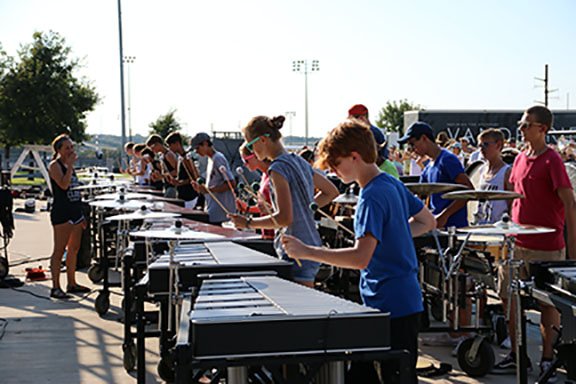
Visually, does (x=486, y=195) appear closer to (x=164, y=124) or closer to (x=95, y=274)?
(x=95, y=274)

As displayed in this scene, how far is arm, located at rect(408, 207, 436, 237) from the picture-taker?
9.79 ft

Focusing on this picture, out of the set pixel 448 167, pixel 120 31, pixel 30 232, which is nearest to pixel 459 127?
pixel 120 31

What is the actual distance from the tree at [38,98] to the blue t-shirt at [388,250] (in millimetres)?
34244

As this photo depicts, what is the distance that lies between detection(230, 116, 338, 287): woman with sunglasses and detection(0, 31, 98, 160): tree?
108ft

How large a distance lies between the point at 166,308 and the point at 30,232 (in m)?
11.6

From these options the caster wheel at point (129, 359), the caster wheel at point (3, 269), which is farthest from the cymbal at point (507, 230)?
the caster wheel at point (3, 269)

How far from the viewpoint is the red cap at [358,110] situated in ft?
21.0

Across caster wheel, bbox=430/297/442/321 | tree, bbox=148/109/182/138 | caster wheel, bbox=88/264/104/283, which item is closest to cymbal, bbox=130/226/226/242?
caster wheel, bbox=430/297/442/321

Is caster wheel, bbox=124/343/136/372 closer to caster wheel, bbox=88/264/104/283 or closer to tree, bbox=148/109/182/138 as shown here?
caster wheel, bbox=88/264/104/283

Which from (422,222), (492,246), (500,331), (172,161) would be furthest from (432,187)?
(172,161)

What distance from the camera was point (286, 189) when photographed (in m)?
3.61

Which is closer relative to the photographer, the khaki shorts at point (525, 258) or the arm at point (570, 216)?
the arm at point (570, 216)

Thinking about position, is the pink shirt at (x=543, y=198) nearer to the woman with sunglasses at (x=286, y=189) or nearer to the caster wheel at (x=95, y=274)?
the woman with sunglasses at (x=286, y=189)

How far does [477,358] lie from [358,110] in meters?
2.65
